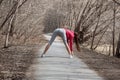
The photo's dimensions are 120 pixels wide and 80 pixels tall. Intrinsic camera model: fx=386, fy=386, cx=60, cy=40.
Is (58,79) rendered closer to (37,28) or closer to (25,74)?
(25,74)

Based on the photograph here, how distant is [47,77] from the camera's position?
12422mm

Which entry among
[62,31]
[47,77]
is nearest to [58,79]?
[47,77]

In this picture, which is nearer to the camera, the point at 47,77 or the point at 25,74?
the point at 47,77

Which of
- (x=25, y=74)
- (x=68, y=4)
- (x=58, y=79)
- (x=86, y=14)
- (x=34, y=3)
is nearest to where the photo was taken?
(x=58, y=79)

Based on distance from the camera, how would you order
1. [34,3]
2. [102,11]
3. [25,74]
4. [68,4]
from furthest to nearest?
[68,4], [102,11], [34,3], [25,74]

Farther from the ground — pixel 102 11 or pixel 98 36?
pixel 102 11

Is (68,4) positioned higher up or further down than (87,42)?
higher up

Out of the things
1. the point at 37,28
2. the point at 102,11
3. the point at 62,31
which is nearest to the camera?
the point at 62,31

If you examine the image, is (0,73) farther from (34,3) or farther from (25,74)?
(34,3)

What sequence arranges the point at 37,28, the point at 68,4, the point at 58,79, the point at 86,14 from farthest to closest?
the point at 68,4 → the point at 37,28 → the point at 86,14 → the point at 58,79

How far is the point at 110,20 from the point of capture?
40562mm

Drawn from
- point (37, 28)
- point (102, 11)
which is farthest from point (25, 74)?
point (37, 28)

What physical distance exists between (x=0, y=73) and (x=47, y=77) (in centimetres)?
192

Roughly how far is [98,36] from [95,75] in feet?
106
